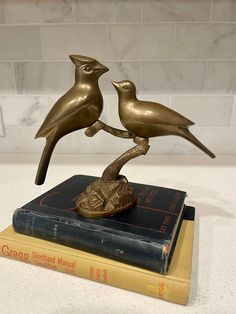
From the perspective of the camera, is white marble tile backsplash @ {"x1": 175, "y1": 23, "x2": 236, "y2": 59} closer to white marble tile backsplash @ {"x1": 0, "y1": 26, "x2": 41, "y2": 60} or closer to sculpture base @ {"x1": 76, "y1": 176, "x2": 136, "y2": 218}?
white marble tile backsplash @ {"x1": 0, "y1": 26, "x2": 41, "y2": 60}

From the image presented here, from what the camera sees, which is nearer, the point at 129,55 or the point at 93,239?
the point at 93,239

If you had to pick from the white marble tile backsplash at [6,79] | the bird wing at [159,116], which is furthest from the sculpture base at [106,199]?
the white marble tile backsplash at [6,79]

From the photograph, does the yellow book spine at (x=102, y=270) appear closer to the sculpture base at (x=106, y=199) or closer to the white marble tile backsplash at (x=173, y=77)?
the sculpture base at (x=106, y=199)

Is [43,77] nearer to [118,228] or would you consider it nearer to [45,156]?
[45,156]

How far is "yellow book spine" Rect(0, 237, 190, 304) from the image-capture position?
0.39 metres

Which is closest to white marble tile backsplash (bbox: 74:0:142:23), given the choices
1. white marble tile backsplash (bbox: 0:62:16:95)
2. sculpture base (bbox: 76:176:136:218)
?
white marble tile backsplash (bbox: 0:62:16:95)

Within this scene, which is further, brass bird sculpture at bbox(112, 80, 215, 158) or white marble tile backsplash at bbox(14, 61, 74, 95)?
white marble tile backsplash at bbox(14, 61, 74, 95)

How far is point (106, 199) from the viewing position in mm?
482

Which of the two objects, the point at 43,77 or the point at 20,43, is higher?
the point at 20,43

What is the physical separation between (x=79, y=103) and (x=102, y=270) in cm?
25

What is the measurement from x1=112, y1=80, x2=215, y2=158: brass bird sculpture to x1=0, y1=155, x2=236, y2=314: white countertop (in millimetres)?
194

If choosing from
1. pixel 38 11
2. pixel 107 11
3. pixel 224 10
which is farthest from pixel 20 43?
pixel 224 10

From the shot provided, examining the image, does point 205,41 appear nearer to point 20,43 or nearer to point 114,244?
point 20,43

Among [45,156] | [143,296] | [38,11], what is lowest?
[143,296]
